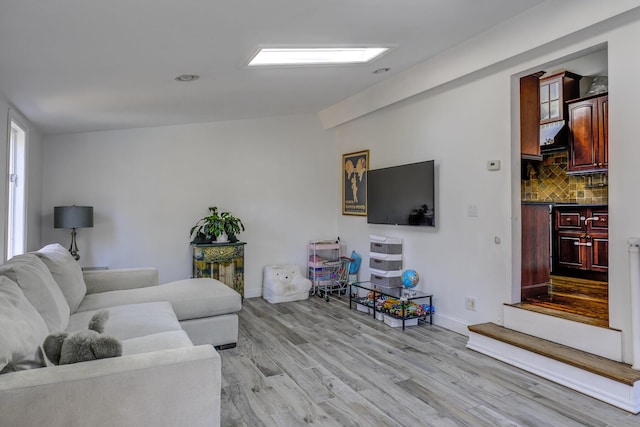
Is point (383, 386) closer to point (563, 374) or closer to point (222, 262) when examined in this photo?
point (563, 374)

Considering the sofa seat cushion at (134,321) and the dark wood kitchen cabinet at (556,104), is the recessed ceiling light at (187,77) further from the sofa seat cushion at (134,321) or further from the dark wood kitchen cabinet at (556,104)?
the dark wood kitchen cabinet at (556,104)

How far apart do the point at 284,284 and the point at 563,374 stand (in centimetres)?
335

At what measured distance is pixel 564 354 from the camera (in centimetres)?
284

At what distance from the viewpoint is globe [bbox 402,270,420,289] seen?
4363mm

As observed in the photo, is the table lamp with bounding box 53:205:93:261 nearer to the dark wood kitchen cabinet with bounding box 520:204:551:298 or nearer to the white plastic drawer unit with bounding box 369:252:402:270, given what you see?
the white plastic drawer unit with bounding box 369:252:402:270

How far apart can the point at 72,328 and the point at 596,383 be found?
329cm

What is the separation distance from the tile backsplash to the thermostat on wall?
73.3 inches

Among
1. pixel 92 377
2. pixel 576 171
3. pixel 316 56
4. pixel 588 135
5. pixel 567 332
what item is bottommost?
pixel 567 332

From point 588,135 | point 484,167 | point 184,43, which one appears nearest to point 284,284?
point 484,167

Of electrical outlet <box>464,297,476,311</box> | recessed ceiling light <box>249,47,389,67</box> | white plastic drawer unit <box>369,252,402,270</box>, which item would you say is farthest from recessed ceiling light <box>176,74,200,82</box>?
electrical outlet <box>464,297,476,311</box>

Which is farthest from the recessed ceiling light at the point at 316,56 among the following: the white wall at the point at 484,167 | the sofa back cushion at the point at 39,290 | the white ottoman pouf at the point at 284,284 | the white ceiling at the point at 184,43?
the white ottoman pouf at the point at 284,284

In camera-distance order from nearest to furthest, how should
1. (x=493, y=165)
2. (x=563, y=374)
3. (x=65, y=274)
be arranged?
(x=563, y=374) → (x=65, y=274) → (x=493, y=165)

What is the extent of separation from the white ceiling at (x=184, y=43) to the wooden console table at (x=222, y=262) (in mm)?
1701

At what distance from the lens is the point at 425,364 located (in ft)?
10.5
